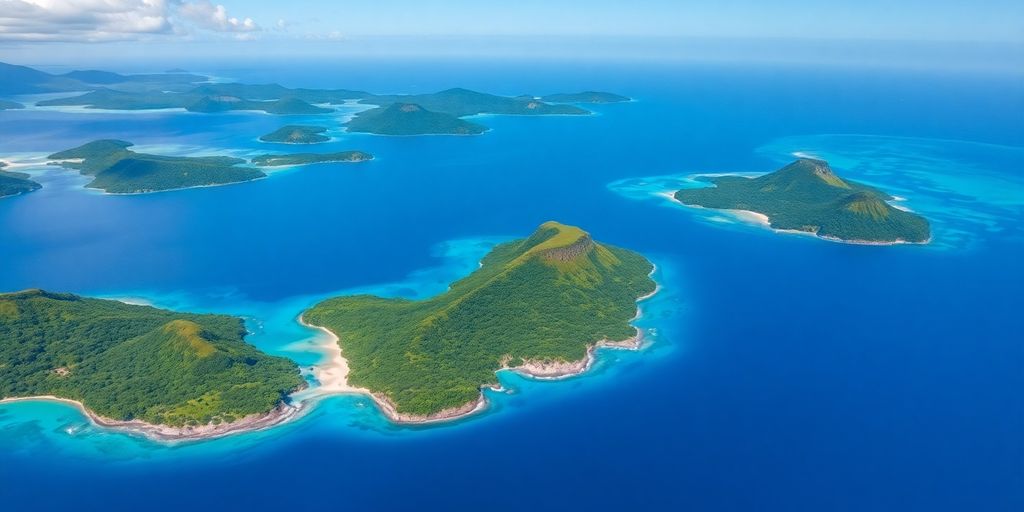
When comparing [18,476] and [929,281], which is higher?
[929,281]

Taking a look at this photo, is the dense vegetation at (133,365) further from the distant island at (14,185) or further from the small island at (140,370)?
the distant island at (14,185)

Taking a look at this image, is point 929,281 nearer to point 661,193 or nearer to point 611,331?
point 611,331

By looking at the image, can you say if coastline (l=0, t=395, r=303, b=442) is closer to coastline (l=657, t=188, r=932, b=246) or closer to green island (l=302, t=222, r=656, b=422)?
green island (l=302, t=222, r=656, b=422)

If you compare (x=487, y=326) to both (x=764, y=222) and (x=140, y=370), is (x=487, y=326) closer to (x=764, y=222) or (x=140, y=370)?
(x=140, y=370)

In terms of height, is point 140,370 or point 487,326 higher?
point 487,326

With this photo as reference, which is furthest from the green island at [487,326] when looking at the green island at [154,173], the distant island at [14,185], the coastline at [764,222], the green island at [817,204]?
the distant island at [14,185]

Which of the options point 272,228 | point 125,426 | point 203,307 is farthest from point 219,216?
point 125,426

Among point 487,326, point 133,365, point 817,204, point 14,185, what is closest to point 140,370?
point 133,365

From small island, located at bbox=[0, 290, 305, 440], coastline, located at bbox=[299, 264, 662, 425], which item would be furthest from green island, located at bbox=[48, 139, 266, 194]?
coastline, located at bbox=[299, 264, 662, 425]
